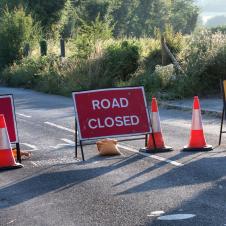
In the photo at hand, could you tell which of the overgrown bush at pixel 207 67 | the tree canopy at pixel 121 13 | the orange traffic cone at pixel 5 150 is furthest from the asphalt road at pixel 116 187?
the tree canopy at pixel 121 13

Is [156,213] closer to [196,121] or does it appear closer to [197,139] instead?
[197,139]

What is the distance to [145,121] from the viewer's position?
40.4 feet

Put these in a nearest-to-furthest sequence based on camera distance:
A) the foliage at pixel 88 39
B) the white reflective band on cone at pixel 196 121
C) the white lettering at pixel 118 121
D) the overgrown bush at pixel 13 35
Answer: the white lettering at pixel 118 121 < the white reflective band on cone at pixel 196 121 < the foliage at pixel 88 39 < the overgrown bush at pixel 13 35

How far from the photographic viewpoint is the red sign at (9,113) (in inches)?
471

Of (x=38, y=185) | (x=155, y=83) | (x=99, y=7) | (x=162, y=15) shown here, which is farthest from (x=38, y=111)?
(x=162, y=15)

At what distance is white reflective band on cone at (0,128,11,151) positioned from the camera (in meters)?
11.1

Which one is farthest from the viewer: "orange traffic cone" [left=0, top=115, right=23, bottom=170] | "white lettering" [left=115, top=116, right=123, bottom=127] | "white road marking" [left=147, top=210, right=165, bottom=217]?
"white lettering" [left=115, top=116, right=123, bottom=127]

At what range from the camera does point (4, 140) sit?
11.2 meters

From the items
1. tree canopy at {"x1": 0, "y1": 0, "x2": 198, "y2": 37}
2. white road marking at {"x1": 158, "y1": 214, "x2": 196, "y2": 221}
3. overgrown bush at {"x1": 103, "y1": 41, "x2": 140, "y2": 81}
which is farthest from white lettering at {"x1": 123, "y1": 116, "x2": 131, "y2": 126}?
tree canopy at {"x1": 0, "y1": 0, "x2": 198, "y2": 37}

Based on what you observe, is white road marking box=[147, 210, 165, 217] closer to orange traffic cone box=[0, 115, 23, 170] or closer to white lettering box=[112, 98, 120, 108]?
orange traffic cone box=[0, 115, 23, 170]

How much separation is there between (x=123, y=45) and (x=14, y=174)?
64.9 ft

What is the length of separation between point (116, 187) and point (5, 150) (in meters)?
2.47

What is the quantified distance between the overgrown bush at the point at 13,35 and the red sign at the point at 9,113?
3242cm

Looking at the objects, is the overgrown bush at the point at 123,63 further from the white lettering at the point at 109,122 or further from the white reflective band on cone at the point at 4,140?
the white reflective band on cone at the point at 4,140
